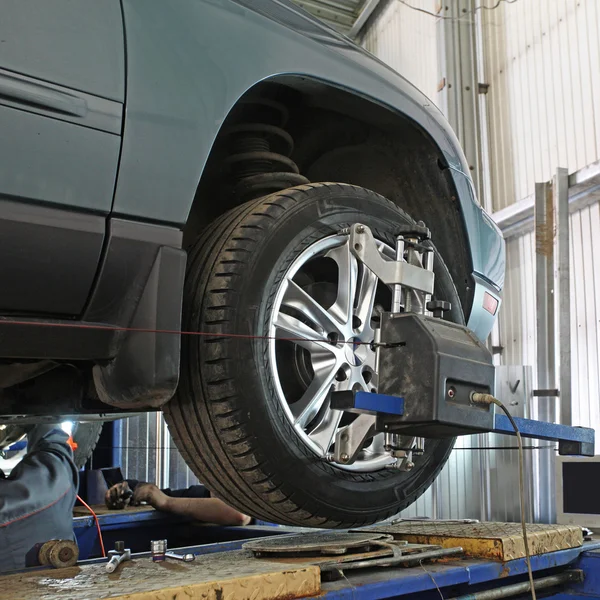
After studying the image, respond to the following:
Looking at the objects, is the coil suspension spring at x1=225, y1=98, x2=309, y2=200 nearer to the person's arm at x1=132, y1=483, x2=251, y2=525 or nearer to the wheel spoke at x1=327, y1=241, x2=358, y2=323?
the wheel spoke at x1=327, y1=241, x2=358, y2=323

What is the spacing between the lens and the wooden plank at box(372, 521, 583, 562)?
186 centimetres

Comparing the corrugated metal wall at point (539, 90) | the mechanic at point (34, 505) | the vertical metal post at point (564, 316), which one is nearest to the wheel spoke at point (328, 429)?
the mechanic at point (34, 505)

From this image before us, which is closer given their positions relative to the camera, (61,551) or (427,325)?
(427,325)

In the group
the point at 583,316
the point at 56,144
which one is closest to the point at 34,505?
the point at 56,144

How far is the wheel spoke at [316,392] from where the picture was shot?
4.98 feet

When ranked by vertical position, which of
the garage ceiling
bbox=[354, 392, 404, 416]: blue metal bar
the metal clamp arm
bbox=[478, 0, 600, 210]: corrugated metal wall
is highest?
the garage ceiling

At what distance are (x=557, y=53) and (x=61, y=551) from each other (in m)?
4.90

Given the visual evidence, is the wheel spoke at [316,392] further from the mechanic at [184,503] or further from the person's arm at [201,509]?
the person's arm at [201,509]

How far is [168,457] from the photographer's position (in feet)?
18.7

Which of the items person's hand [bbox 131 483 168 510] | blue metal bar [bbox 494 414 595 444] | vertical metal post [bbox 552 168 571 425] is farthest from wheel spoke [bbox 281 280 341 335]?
vertical metal post [bbox 552 168 571 425]

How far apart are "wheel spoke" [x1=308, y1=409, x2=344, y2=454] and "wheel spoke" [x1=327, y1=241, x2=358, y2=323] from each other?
21 centimetres

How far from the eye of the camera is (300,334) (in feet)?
4.94

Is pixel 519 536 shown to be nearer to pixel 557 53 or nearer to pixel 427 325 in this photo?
pixel 427 325

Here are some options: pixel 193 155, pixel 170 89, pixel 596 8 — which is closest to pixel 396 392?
pixel 193 155
